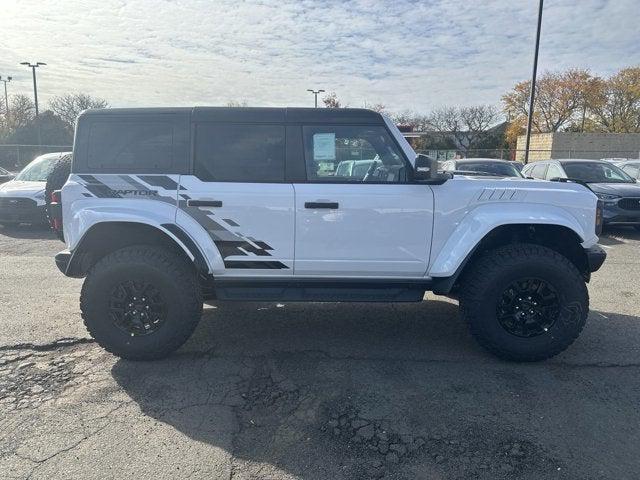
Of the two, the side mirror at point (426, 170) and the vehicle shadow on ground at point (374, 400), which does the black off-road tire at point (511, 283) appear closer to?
the vehicle shadow on ground at point (374, 400)

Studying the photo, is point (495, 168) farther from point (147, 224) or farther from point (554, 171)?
point (147, 224)

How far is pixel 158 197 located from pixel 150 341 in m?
1.16

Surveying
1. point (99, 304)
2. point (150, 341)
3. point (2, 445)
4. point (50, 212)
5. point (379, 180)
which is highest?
point (379, 180)

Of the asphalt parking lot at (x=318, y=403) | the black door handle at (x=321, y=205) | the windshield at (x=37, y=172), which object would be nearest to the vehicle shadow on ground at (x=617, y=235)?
the asphalt parking lot at (x=318, y=403)

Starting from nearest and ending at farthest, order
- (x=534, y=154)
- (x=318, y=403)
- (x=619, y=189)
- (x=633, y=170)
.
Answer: (x=318, y=403) < (x=619, y=189) < (x=633, y=170) < (x=534, y=154)

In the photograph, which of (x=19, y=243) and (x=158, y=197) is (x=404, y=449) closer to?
(x=158, y=197)

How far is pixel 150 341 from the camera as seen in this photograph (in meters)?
3.78

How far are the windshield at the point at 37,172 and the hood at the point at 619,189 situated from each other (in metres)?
12.1

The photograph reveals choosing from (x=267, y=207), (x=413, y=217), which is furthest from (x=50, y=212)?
(x=413, y=217)

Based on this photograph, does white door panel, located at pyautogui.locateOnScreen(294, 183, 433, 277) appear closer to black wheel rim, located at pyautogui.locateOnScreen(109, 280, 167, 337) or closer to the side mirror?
the side mirror

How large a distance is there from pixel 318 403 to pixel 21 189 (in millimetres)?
9714

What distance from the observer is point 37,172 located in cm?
1119

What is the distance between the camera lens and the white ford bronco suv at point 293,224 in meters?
3.73

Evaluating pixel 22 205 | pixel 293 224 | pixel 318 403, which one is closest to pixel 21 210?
pixel 22 205
